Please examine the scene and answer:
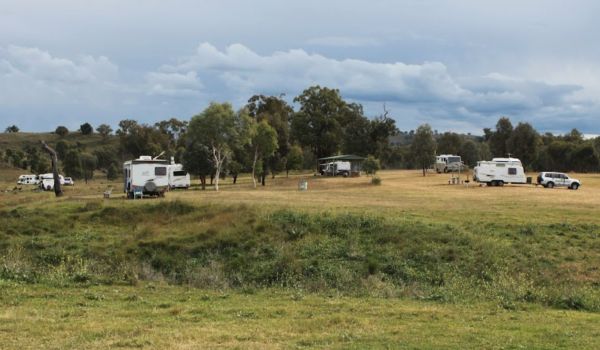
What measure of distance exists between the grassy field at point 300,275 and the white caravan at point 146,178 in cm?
957

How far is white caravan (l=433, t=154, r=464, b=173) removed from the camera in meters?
76.2

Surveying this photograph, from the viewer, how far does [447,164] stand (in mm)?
77312

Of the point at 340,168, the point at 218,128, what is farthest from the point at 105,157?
the point at 218,128

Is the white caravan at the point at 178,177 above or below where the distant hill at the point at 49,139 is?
below

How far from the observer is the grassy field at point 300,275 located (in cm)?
866

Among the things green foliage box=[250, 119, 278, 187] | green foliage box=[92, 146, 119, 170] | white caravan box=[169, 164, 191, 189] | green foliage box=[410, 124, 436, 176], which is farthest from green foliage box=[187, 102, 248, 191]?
green foliage box=[92, 146, 119, 170]

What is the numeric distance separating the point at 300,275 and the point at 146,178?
2312cm

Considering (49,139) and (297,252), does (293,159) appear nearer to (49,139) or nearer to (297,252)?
(297,252)

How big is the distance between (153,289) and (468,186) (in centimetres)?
4339

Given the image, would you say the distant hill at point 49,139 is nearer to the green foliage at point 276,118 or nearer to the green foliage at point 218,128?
the green foliage at point 276,118

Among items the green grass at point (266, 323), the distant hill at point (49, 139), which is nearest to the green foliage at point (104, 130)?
the distant hill at point (49, 139)

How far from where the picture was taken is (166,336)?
27.0 ft

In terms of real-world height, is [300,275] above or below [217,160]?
below

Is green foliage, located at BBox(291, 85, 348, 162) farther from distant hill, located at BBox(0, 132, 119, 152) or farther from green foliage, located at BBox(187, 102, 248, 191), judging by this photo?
distant hill, located at BBox(0, 132, 119, 152)
